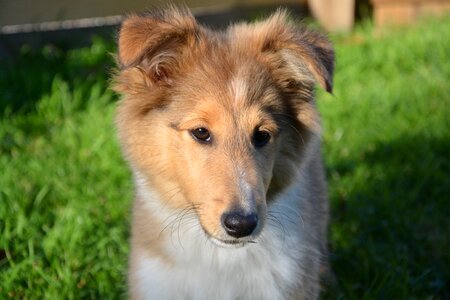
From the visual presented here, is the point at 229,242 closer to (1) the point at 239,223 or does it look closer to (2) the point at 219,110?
(1) the point at 239,223

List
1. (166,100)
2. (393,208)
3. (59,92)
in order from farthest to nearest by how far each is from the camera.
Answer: (59,92) < (393,208) < (166,100)

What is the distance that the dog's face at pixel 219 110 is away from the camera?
2.93m

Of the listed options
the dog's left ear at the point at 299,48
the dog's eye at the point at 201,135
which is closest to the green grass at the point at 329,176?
the dog's eye at the point at 201,135

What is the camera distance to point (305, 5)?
8758 mm

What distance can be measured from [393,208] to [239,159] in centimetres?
224

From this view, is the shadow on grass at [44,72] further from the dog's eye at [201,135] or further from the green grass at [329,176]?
the dog's eye at [201,135]

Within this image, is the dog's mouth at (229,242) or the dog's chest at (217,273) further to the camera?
the dog's chest at (217,273)

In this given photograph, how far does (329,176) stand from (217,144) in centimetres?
243

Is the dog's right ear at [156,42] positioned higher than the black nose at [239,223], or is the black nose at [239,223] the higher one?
the dog's right ear at [156,42]

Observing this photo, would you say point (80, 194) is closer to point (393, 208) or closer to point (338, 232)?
point (338, 232)

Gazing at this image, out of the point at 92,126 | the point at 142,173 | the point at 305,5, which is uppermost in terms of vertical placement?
the point at 142,173

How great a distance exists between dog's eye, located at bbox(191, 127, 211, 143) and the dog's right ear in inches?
11.8

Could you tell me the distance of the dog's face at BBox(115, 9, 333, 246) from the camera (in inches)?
115

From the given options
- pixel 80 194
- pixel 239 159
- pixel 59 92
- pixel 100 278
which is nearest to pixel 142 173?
pixel 239 159
